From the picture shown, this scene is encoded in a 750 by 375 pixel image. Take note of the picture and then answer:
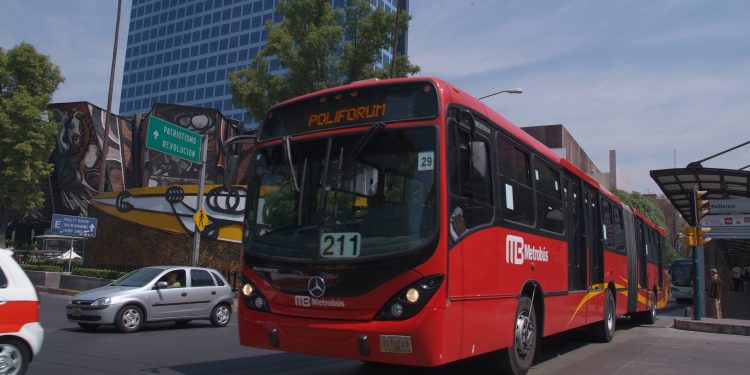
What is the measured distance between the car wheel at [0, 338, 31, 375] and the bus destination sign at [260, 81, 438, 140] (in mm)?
3652

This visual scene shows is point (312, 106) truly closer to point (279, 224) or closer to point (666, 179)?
point (279, 224)

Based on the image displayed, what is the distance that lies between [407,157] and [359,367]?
3906mm

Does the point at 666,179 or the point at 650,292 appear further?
Answer: the point at 666,179

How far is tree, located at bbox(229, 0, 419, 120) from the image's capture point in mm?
24328

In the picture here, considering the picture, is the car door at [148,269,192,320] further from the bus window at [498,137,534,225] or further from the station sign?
the station sign

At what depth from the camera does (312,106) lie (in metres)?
6.60

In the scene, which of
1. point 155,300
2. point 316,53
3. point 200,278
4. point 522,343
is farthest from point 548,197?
point 316,53

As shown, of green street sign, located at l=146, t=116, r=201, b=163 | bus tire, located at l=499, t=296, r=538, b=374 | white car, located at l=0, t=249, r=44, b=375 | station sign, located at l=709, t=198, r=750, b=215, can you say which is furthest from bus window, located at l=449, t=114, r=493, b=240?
station sign, located at l=709, t=198, r=750, b=215

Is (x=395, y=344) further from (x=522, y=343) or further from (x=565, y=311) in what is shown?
(x=565, y=311)

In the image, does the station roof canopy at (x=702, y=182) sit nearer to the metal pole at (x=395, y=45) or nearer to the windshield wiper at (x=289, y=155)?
the metal pole at (x=395, y=45)

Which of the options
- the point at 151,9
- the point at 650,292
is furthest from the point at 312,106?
the point at 151,9

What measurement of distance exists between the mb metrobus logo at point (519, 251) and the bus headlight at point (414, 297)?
5.77ft

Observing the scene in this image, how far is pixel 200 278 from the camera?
14.7m

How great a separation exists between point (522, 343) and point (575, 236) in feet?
10.2
